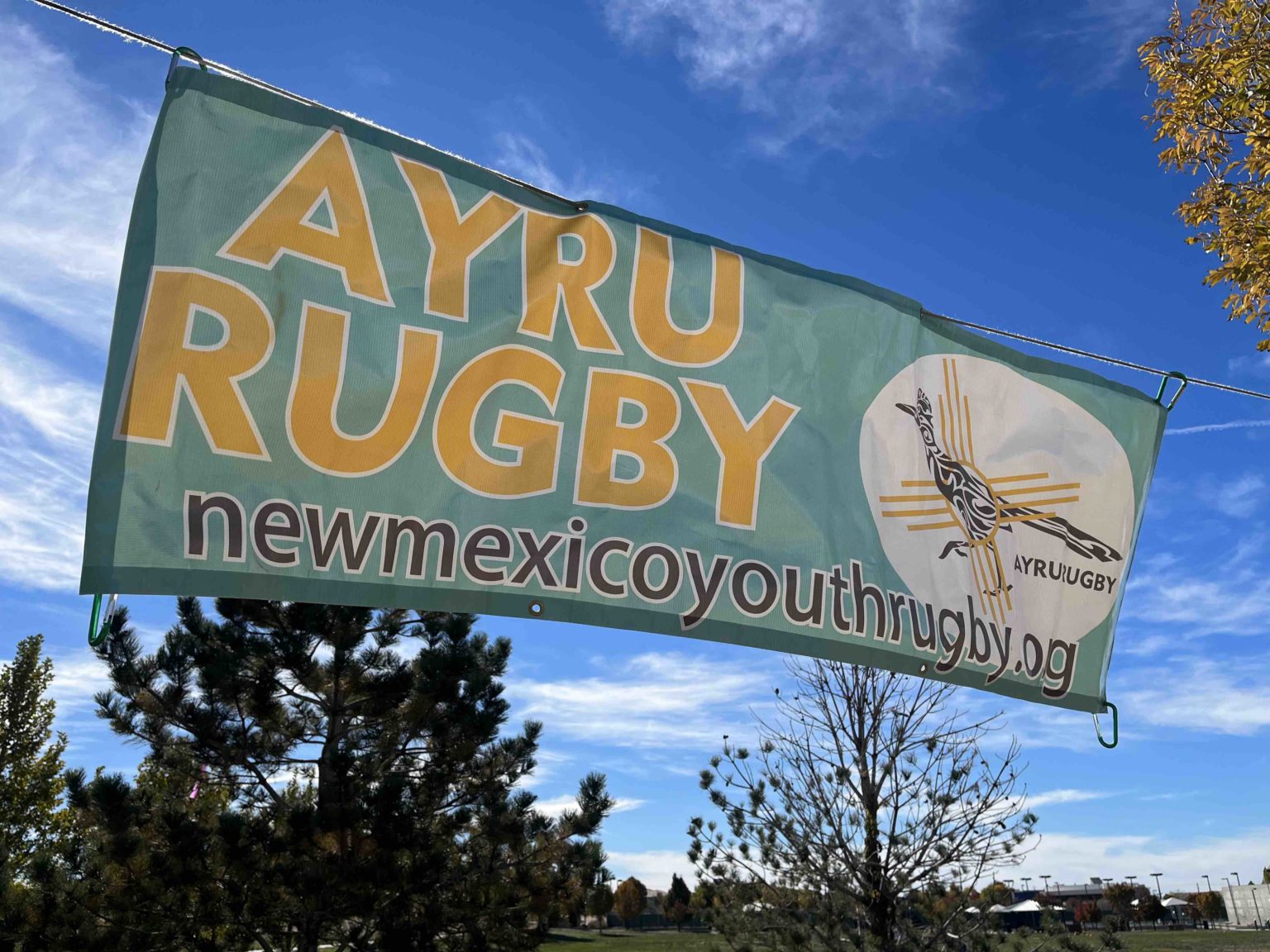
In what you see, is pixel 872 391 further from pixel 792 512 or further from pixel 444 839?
pixel 444 839

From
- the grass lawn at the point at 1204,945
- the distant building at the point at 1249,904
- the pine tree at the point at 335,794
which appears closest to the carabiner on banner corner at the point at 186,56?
the pine tree at the point at 335,794

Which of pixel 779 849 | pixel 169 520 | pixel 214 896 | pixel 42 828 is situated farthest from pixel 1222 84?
pixel 42 828

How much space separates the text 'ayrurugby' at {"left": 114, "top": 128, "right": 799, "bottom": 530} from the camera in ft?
7.79

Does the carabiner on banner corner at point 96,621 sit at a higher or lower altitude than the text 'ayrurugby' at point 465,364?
lower

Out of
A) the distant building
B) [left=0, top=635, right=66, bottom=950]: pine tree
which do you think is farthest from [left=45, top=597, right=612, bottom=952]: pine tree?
the distant building

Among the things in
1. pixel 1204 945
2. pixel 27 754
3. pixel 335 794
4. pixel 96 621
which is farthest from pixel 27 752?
pixel 1204 945

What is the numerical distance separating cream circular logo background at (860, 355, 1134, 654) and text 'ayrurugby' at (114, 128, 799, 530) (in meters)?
0.50

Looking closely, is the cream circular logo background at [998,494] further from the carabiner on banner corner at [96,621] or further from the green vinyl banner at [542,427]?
the carabiner on banner corner at [96,621]

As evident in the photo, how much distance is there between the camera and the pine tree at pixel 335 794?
11.5 meters

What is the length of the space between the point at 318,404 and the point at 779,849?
8890 mm

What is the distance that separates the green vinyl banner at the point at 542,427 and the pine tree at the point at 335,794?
9.97m

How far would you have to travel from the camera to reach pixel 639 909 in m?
95.7

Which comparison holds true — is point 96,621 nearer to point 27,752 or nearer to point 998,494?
point 998,494

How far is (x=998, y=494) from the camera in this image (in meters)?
3.53
